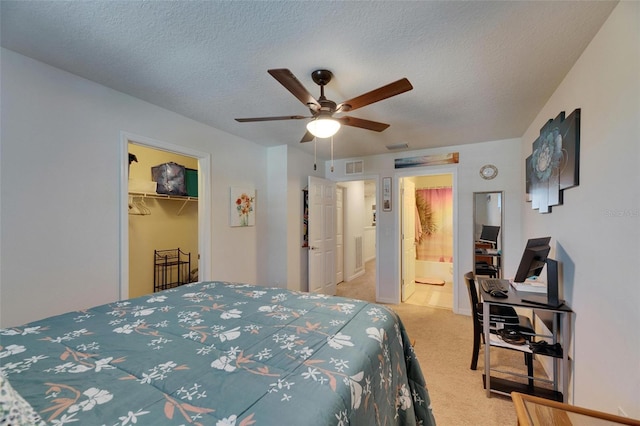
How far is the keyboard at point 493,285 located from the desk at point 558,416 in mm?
1249

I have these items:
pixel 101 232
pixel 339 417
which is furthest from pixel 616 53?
pixel 101 232

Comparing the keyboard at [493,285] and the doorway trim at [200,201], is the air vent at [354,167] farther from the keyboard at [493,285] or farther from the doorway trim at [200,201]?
the keyboard at [493,285]

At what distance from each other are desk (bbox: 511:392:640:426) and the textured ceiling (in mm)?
1834

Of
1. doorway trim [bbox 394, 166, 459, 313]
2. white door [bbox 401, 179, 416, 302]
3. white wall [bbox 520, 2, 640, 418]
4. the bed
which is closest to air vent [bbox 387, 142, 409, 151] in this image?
doorway trim [bbox 394, 166, 459, 313]

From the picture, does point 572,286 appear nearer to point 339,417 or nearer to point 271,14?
point 339,417

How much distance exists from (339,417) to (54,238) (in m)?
2.30

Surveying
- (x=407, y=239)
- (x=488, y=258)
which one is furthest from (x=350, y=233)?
(x=488, y=258)

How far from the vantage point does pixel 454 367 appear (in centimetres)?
246

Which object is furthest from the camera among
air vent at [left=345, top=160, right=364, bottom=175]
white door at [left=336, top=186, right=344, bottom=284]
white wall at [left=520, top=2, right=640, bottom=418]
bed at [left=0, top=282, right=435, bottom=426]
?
white door at [left=336, top=186, right=344, bottom=284]

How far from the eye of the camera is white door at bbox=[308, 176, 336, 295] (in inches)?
163

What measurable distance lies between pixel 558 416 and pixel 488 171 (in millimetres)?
3315

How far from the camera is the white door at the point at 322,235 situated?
414 centimetres

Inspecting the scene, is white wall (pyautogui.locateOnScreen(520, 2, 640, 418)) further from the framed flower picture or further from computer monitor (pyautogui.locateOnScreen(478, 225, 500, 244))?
the framed flower picture

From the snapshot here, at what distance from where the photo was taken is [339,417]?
788mm
